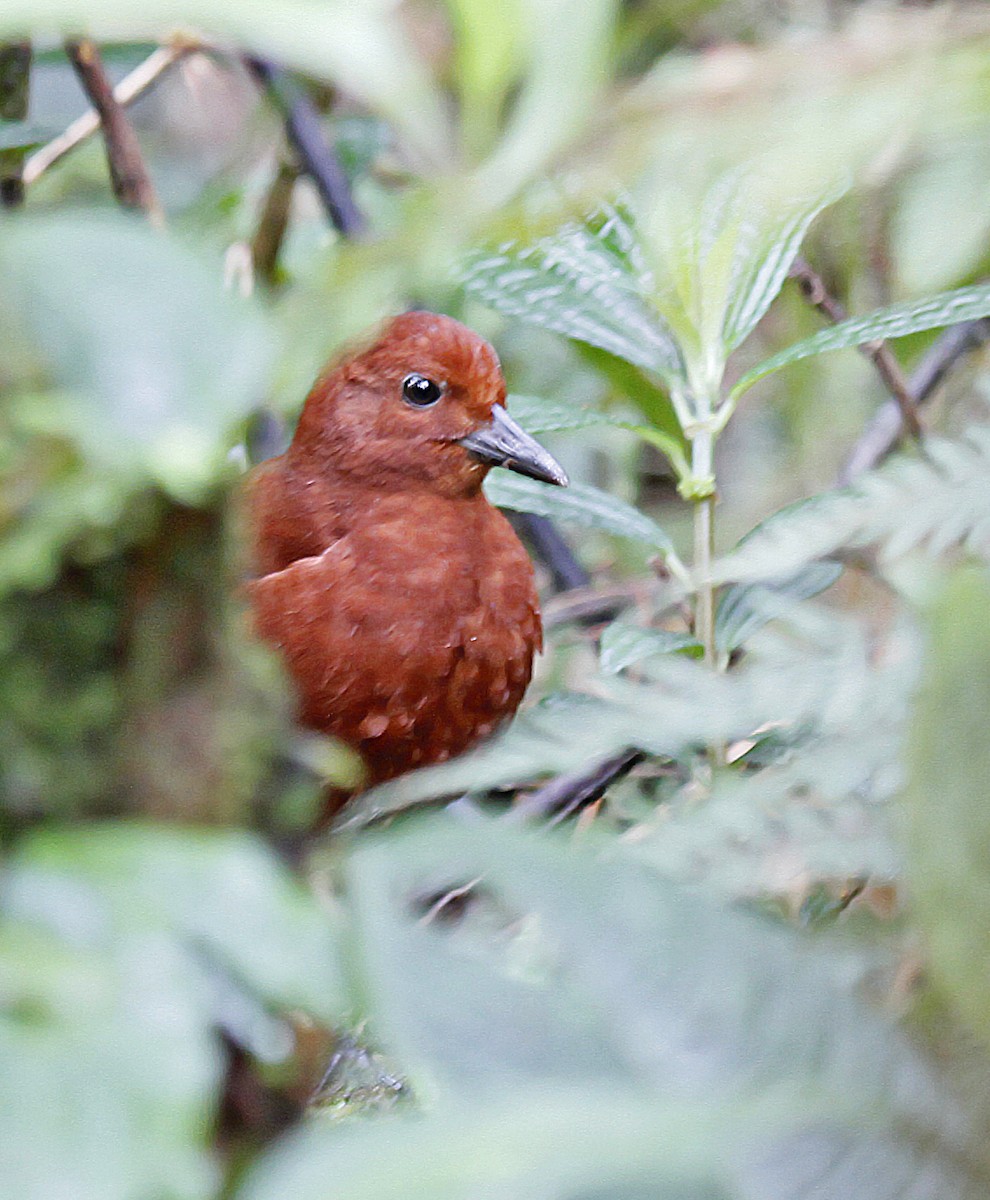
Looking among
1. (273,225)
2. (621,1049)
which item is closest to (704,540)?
(621,1049)

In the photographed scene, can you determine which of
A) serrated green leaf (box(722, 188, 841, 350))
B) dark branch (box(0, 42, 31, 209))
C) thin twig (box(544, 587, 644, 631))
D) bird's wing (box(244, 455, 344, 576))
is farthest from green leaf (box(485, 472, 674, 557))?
dark branch (box(0, 42, 31, 209))

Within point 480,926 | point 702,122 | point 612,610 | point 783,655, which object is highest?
point 702,122

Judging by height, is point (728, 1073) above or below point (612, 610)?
above

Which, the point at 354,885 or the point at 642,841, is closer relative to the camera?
the point at 354,885

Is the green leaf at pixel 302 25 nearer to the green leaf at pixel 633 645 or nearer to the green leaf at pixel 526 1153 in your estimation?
the green leaf at pixel 526 1153

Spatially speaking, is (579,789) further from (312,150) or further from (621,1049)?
(312,150)

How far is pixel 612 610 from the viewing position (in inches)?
69.4

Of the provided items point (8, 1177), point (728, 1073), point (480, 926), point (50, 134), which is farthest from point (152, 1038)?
point (50, 134)

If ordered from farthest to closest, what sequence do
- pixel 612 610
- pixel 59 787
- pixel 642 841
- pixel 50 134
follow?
pixel 612 610, pixel 50 134, pixel 642 841, pixel 59 787

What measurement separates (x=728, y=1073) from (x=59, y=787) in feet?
0.74

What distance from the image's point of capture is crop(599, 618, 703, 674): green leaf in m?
1.01

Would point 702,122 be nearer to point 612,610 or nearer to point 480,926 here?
point 480,926

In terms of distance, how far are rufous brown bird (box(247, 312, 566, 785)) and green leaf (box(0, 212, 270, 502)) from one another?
1.07 meters

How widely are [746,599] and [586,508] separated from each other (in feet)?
0.74
